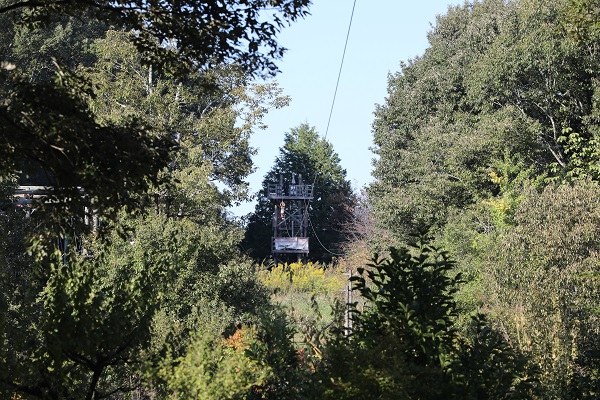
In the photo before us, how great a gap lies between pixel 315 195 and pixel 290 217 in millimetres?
5700

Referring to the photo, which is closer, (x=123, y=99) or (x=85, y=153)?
(x=85, y=153)

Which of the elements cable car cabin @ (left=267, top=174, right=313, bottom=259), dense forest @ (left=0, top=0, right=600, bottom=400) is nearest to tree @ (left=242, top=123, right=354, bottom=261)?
cable car cabin @ (left=267, top=174, right=313, bottom=259)

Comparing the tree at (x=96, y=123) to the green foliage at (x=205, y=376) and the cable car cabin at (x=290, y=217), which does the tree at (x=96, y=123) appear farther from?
the cable car cabin at (x=290, y=217)

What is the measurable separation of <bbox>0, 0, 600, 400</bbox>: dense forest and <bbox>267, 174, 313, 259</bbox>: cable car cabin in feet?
17.5

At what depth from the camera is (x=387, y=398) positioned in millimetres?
8383

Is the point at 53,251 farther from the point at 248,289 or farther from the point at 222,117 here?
the point at 222,117

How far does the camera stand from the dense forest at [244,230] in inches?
367

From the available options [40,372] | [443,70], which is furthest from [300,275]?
[40,372]

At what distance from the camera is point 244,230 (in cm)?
3569

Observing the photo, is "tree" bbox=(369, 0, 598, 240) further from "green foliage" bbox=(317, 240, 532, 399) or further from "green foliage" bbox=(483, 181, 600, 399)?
"green foliage" bbox=(317, 240, 532, 399)

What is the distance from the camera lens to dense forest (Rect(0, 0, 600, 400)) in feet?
30.6

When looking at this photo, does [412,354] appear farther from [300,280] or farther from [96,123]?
[300,280]

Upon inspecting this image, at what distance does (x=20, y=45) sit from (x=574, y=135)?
29656 millimetres

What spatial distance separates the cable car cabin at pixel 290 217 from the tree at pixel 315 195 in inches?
49.9
